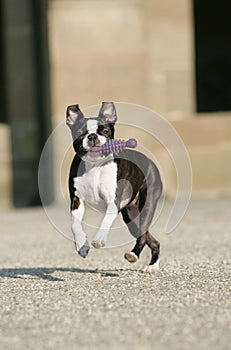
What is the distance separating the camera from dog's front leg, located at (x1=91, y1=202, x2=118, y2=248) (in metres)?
5.82

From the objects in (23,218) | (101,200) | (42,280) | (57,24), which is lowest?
(23,218)

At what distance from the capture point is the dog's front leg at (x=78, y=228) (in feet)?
19.7

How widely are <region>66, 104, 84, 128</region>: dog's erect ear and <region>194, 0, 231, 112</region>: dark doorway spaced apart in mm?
10517

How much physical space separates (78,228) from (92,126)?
2.25ft

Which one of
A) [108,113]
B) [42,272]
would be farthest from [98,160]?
[42,272]

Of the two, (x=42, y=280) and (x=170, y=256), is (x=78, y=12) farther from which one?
(x=42, y=280)

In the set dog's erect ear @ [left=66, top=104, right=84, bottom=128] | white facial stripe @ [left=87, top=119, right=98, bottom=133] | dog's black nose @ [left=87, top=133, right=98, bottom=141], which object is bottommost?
dog's black nose @ [left=87, top=133, right=98, bottom=141]

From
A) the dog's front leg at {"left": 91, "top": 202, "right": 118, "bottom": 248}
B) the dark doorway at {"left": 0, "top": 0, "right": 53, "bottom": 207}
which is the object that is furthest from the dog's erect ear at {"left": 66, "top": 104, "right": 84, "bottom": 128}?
the dark doorway at {"left": 0, "top": 0, "right": 53, "bottom": 207}

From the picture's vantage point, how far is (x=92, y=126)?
6.03m

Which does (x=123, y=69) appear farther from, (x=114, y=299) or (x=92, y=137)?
(x=114, y=299)

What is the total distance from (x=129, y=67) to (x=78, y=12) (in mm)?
A: 1099

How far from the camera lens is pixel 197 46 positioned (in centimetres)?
1669

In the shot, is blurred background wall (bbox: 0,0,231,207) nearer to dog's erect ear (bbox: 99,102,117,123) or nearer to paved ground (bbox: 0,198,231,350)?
paved ground (bbox: 0,198,231,350)

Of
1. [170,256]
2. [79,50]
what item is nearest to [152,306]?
[170,256]
